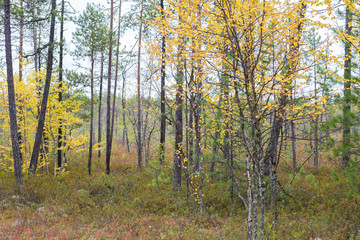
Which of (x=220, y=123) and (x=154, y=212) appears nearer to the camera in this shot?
(x=220, y=123)

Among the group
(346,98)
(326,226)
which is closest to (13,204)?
(326,226)

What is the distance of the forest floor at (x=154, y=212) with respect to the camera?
6.15 meters

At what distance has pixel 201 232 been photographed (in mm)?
6445

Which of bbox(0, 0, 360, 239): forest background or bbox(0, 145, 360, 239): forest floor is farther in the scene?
bbox(0, 145, 360, 239): forest floor

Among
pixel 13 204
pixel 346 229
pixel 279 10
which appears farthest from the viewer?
pixel 13 204

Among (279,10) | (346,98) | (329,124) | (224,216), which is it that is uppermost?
(279,10)

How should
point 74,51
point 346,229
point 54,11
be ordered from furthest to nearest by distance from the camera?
point 74,51
point 54,11
point 346,229

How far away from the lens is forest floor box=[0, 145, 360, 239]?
6.15m

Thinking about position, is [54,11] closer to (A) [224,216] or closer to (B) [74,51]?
(B) [74,51]

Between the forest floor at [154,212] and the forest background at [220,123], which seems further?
the forest floor at [154,212]

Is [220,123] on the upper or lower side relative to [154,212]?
upper

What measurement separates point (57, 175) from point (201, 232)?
33.7 ft

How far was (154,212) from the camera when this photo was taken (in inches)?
338

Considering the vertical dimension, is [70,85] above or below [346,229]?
above
